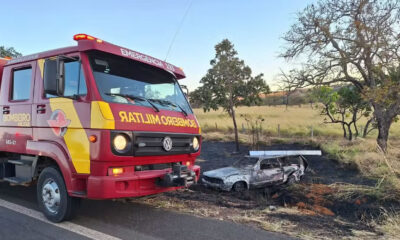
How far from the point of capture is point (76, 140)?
3900 mm

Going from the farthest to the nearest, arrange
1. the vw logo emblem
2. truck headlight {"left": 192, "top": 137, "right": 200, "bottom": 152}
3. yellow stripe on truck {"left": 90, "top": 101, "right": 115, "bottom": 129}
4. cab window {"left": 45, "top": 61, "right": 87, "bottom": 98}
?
truck headlight {"left": 192, "top": 137, "right": 200, "bottom": 152} → the vw logo emblem → cab window {"left": 45, "top": 61, "right": 87, "bottom": 98} → yellow stripe on truck {"left": 90, "top": 101, "right": 115, "bottom": 129}

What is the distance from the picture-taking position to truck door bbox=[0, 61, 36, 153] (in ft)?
15.4

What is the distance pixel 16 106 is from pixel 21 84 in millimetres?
368

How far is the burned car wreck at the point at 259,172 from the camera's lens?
867 centimetres

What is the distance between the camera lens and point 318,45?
13.5m

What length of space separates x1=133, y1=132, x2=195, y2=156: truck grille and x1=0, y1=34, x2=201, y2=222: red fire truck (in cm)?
1

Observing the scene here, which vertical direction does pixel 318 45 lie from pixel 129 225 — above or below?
above

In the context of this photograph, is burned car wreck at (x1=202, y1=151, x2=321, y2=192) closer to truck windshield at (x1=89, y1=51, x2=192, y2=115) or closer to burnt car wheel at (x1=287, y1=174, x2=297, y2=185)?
burnt car wheel at (x1=287, y1=174, x2=297, y2=185)

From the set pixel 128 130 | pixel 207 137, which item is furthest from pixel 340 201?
pixel 207 137

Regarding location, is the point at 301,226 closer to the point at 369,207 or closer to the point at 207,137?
the point at 369,207

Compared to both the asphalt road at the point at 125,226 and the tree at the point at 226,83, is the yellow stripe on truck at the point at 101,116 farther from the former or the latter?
the tree at the point at 226,83

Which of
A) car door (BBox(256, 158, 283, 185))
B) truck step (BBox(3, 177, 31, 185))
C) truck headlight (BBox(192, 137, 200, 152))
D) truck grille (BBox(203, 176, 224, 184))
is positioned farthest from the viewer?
car door (BBox(256, 158, 283, 185))

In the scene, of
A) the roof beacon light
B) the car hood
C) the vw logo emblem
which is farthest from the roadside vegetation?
the roof beacon light

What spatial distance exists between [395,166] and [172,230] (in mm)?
7805
